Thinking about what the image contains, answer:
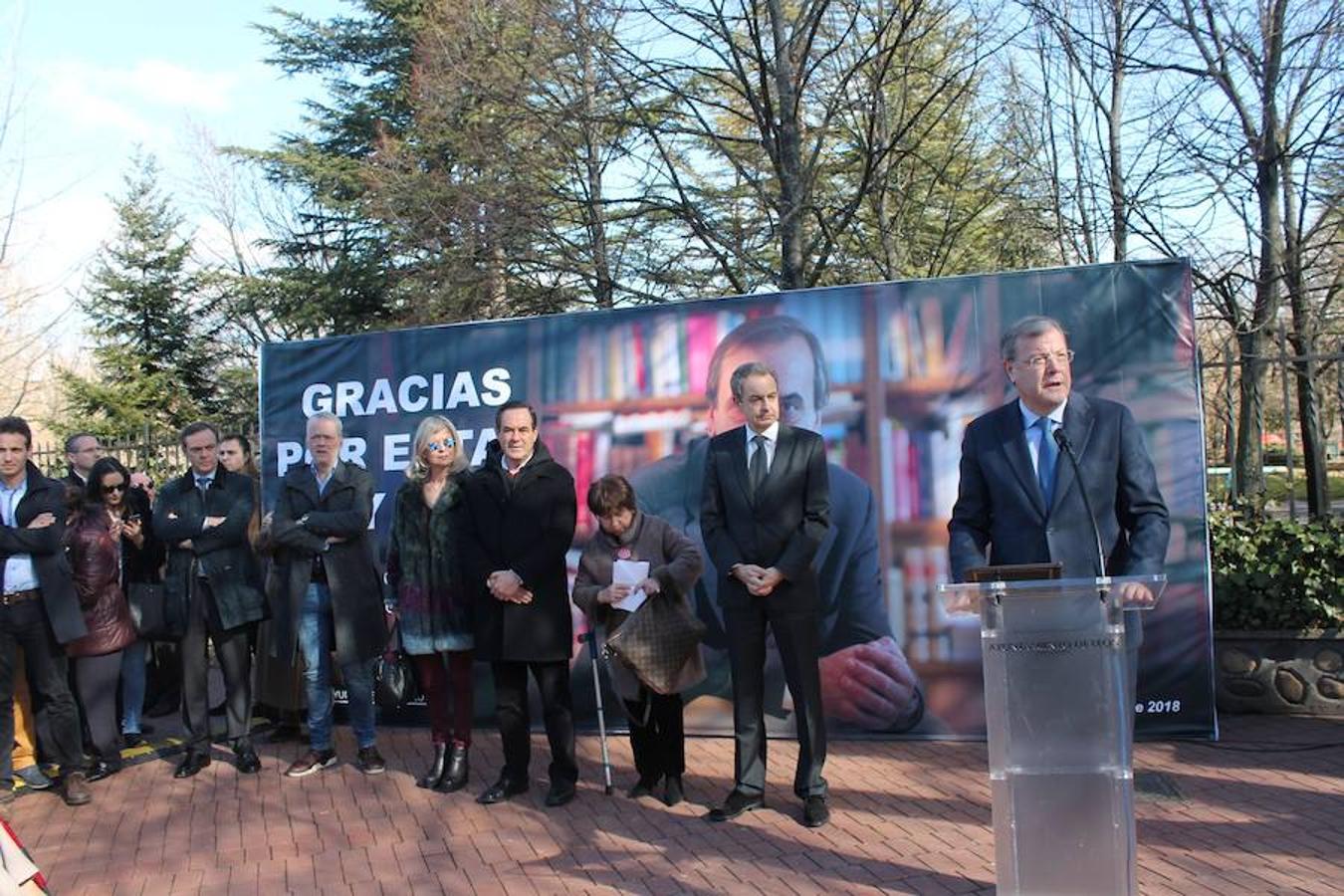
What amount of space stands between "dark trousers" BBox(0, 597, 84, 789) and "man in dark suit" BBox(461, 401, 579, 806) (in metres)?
2.30

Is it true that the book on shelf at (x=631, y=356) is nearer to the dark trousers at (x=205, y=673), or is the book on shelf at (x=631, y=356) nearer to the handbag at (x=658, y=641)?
the handbag at (x=658, y=641)

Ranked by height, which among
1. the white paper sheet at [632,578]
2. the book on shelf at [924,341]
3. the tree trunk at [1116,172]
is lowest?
the white paper sheet at [632,578]

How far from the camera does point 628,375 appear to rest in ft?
23.7

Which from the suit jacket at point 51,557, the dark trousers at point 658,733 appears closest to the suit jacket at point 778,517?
the dark trousers at point 658,733

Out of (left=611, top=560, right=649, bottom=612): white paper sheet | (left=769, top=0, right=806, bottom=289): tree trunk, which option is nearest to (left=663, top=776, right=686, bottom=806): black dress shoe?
(left=611, top=560, right=649, bottom=612): white paper sheet

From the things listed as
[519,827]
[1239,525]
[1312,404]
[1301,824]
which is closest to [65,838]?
[519,827]

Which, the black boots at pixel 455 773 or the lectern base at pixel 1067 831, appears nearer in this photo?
the lectern base at pixel 1067 831

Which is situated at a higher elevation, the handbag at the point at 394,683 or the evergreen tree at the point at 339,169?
the evergreen tree at the point at 339,169

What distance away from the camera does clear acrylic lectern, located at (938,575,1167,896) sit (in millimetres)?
3602

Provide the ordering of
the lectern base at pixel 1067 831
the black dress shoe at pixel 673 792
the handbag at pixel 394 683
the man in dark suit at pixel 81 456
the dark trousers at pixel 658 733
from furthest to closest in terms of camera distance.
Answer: the man in dark suit at pixel 81 456 < the handbag at pixel 394 683 < the dark trousers at pixel 658 733 < the black dress shoe at pixel 673 792 < the lectern base at pixel 1067 831

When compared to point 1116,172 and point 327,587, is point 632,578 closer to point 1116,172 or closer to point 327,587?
point 327,587

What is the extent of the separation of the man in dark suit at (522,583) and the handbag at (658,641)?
39 cm

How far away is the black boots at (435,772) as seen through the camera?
6229mm

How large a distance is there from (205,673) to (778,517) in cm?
360
